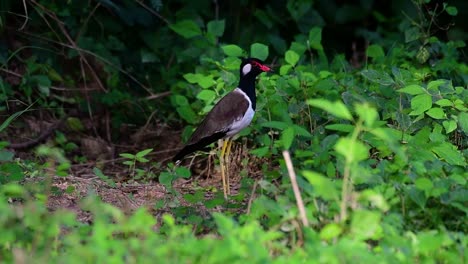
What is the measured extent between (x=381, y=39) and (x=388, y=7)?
98 centimetres

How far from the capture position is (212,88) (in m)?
7.00

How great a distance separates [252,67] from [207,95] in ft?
1.18

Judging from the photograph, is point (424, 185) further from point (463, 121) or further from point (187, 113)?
point (187, 113)

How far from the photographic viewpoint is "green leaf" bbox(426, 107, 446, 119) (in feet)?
19.3

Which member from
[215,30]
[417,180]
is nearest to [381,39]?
[215,30]

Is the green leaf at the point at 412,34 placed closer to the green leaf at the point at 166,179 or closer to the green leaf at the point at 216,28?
the green leaf at the point at 216,28

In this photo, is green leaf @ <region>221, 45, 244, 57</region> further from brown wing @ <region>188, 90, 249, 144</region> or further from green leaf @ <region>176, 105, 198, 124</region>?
green leaf @ <region>176, 105, 198, 124</region>

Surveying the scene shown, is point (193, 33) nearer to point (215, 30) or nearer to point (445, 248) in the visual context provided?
point (215, 30)

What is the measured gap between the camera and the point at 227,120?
6.43 metres

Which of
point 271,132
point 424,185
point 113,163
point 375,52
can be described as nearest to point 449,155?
point 424,185

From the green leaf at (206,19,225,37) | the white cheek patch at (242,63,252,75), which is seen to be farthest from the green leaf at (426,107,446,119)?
the green leaf at (206,19,225,37)

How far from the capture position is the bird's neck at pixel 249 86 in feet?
21.6

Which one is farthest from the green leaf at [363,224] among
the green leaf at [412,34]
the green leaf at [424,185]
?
the green leaf at [412,34]

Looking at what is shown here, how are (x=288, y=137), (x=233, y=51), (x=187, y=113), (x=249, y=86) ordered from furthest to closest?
(x=187, y=113), (x=233, y=51), (x=249, y=86), (x=288, y=137)
